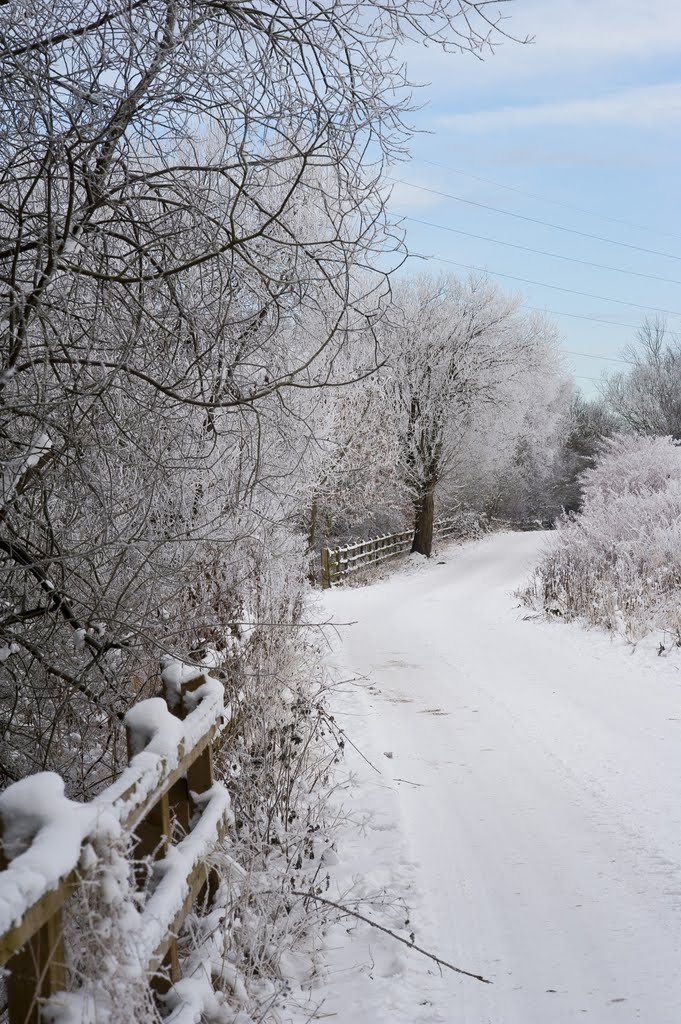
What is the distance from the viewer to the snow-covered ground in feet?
12.4

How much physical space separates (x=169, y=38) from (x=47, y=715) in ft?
9.12

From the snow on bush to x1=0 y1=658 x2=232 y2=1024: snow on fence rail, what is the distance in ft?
29.2

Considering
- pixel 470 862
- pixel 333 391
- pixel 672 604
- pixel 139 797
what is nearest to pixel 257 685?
pixel 470 862

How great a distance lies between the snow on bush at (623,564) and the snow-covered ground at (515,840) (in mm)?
1463

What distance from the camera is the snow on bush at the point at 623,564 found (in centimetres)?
1256

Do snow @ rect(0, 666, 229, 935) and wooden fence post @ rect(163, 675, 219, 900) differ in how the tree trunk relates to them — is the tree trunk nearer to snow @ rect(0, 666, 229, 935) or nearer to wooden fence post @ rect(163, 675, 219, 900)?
wooden fence post @ rect(163, 675, 219, 900)

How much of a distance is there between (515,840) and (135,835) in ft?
11.8

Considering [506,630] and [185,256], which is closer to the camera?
[185,256]

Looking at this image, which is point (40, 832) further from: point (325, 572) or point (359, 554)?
point (359, 554)

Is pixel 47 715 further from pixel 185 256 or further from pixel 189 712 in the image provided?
pixel 185 256

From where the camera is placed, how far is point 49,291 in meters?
3.49

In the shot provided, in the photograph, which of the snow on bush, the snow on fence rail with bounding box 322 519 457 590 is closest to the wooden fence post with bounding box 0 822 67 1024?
the snow on bush

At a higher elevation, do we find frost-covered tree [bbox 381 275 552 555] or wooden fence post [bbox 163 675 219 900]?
frost-covered tree [bbox 381 275 552 555]

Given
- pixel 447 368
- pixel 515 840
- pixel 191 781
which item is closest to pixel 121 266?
pixel 191 781
